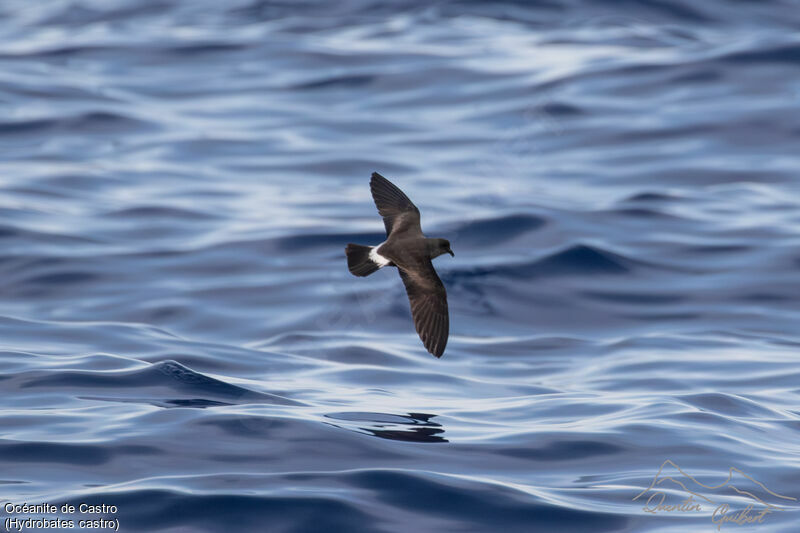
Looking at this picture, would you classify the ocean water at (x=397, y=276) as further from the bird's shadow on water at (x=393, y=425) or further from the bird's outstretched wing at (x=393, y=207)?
the bird's outstretched wing at (x=393, y=207)

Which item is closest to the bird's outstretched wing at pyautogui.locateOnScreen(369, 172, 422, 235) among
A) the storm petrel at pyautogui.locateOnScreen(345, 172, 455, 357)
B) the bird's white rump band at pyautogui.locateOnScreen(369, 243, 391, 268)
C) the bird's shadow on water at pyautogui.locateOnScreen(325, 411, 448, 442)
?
the storm petrel at pyautogui.locateOnScreen(345, 172, 455, 357)

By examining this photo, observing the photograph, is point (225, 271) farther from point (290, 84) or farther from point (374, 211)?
point (290, 84)

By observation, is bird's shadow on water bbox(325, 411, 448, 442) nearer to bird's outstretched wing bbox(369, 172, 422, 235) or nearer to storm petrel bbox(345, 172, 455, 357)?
storm petrel bbox(345, 172, 455, 357)

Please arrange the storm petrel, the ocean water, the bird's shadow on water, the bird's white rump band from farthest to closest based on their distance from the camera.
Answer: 1. the bird's shadow on water
2. the storm petrel
3. the bird's white rump band
4. the ocean water

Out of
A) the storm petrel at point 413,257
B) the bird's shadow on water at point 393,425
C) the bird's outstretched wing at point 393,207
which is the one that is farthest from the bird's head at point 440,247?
the bird's shadow on water at point 393,425

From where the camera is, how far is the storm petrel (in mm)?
6090

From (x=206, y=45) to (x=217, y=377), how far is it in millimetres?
14576

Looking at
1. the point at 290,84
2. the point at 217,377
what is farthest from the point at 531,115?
the point at 217,377

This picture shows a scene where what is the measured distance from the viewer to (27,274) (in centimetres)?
1071

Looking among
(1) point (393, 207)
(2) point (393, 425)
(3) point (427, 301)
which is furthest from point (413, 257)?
(2) point (393, 425)

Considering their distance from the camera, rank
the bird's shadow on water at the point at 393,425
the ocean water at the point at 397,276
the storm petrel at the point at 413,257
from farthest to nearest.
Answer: the bird's shadow on water at the point at 393,425
the storm petrel at the point at 413,257
the ocean water at the point at 397,276

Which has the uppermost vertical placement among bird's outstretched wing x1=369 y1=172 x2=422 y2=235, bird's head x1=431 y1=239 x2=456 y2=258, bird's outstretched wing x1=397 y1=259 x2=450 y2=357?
bird's outstretched wing x1=369 y1=172 x2=422 y2=235

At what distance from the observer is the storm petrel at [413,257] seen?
6090 mm

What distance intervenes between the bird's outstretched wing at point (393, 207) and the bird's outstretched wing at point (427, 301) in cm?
25
